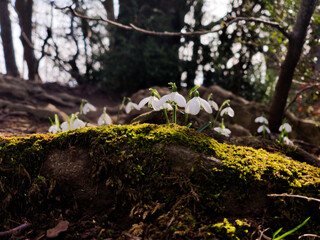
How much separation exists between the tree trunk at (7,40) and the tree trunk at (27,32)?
0.47 meters

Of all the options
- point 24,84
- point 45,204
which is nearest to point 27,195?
point 45,204

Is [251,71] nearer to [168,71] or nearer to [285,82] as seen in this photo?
[168,71]

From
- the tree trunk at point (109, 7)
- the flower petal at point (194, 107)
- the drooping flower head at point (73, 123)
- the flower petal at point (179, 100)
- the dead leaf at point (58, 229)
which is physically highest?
the tree trunk at point (109, 7)

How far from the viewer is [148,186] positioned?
1510 mm

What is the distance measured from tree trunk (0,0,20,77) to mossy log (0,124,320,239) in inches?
310

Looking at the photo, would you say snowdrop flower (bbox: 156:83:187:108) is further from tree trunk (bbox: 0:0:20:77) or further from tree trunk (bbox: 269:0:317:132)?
tree trunk (bbox: 0:0:20:77)

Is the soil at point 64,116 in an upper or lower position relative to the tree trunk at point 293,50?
lower

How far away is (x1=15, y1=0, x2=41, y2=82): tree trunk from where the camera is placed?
28.0 feet

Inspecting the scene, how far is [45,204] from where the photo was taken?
5.00ft

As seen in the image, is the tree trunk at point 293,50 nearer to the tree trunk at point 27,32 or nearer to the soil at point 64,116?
the soil at point 64,116

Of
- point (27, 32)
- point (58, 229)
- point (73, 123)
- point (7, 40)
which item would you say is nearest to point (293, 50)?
point (73, 123)

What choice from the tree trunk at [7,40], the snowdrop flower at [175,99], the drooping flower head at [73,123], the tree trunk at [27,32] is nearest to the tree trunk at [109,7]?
the tree trunk at [27,32]

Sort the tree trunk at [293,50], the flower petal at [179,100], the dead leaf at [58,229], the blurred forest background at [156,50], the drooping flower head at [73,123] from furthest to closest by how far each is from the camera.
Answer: the blurred forest background at [156,50], the tree trunk at [293,50], the drooping flower head at [73,123], the flower petal at [179,100], the dead leaf at [58,229]

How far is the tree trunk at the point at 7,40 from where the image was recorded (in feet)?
25.9
